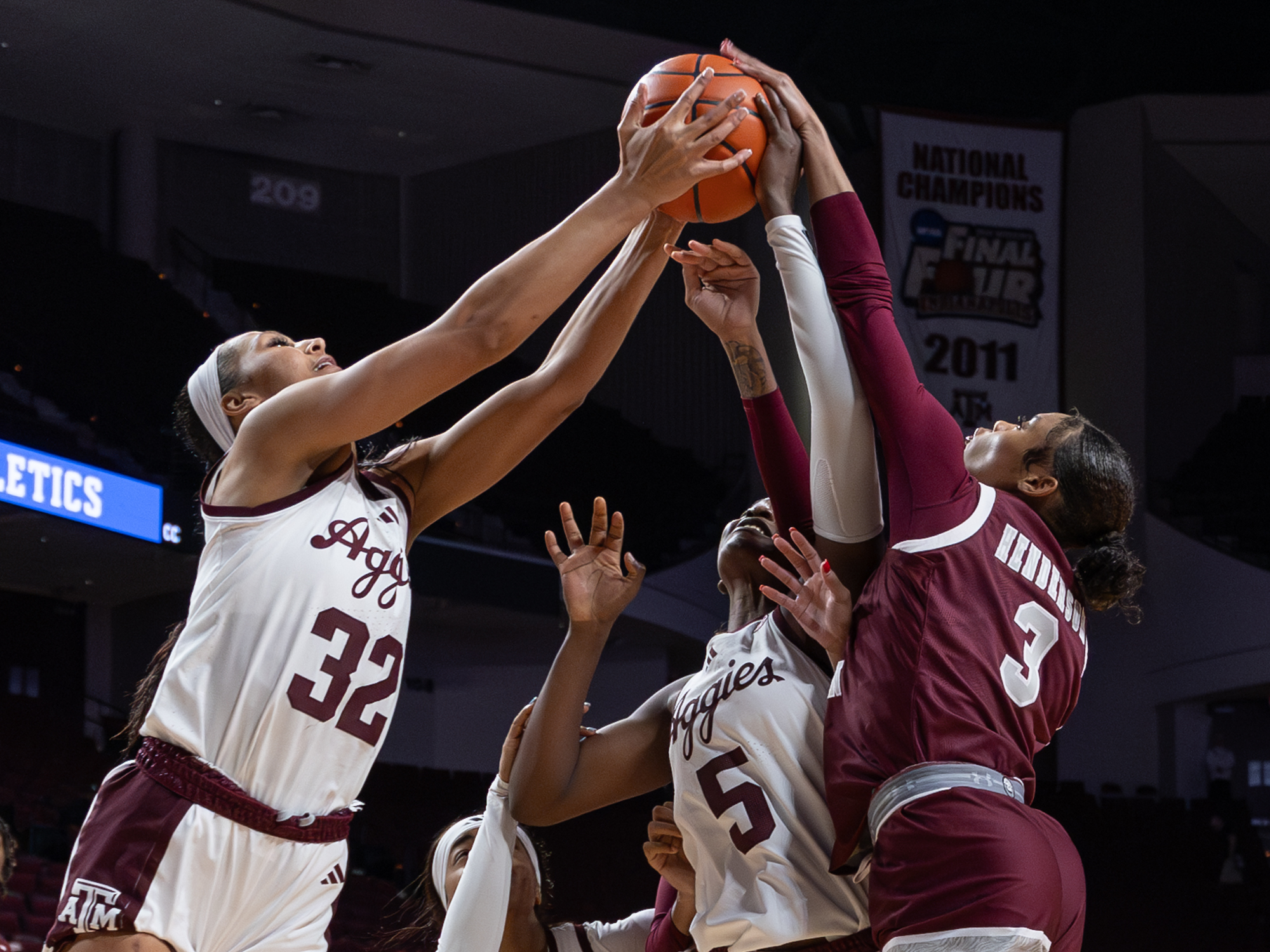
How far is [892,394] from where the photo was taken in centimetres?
230

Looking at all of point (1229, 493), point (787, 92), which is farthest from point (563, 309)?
point (787, 92)

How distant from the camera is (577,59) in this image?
1519 cm

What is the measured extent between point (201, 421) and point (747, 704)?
4.04 ft

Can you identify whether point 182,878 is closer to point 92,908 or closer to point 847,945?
point 92,908

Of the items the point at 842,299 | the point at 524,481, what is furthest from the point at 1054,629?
the point at 524,481

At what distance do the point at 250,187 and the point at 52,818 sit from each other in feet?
30.4

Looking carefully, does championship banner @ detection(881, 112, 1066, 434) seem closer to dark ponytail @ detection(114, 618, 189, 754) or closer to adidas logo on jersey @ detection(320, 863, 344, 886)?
dark ponytail @ detection(114, 618, 189, 754)

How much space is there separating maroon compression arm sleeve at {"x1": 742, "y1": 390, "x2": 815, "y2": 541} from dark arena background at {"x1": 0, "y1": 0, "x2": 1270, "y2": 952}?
31.2 ft

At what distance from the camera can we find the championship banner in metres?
14.0

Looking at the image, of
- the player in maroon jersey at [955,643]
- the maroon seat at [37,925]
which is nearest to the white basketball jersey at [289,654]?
the player in maroon jersey at [955,643]

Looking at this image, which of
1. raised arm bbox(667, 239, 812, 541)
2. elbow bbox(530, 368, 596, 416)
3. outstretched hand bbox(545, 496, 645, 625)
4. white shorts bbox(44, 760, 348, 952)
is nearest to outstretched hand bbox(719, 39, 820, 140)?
raised arm bbox(667, 239, 812, 541)

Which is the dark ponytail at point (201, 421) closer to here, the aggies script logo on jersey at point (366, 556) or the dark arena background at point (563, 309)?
the aggies script logo on jersey at point (366, 556)

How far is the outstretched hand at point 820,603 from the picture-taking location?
2.40 metres

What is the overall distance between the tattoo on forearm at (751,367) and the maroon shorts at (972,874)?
3.63 feet
